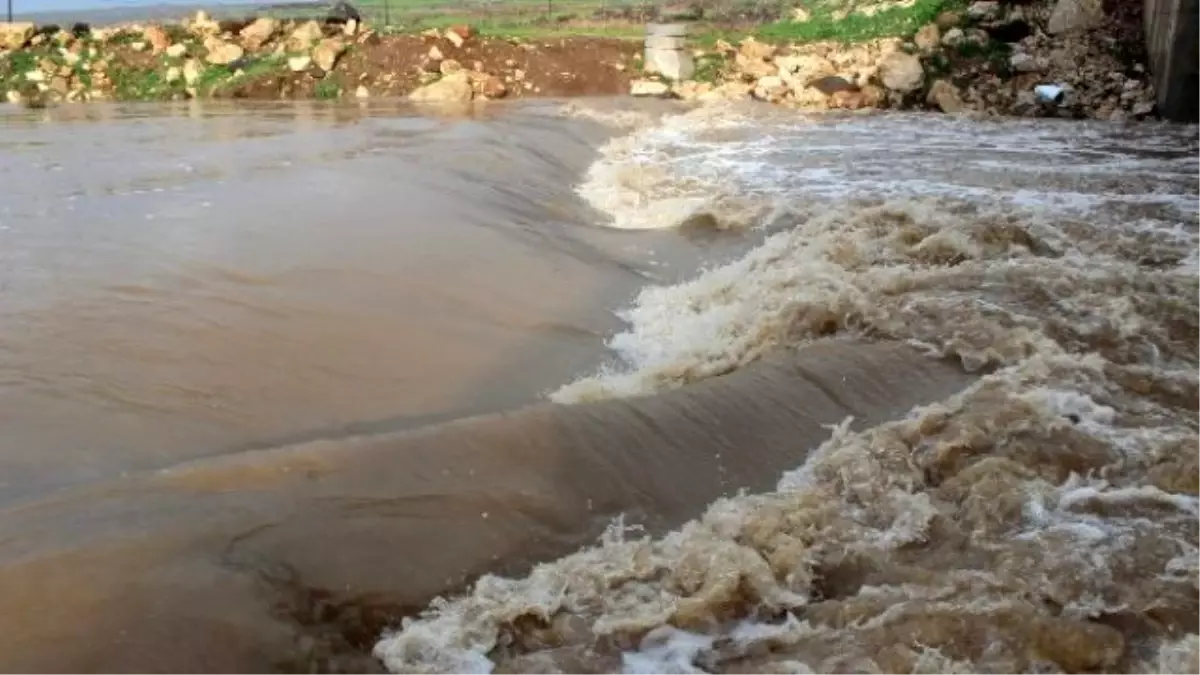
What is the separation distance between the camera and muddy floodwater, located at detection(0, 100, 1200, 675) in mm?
3090

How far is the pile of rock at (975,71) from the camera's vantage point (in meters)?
17.5

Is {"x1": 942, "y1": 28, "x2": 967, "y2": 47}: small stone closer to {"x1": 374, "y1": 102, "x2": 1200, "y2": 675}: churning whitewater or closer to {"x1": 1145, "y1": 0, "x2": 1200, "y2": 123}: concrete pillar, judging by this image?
{"x1": 1145, "y1": 0, "x2": 1200, "y2": 123}: concrete pillar

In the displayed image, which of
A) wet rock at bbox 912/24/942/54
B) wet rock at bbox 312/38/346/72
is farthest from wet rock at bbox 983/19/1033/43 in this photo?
wet rock at bbox 312/38/346/72

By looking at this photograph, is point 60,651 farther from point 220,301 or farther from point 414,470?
point 220,301

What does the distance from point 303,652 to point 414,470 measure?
3.43 feet

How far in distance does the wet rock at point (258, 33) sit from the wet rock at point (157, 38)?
1641mm

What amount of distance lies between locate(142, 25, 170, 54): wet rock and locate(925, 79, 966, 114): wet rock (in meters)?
16.6

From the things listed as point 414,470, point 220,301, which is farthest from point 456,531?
point 220,301

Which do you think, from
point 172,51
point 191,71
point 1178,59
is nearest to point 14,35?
point 172,51

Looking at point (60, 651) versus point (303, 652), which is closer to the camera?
point (60, 651)

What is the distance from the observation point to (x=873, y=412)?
4.80 meters

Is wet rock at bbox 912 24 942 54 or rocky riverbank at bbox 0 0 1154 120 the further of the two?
wet rock at bbox 912 24 942 54

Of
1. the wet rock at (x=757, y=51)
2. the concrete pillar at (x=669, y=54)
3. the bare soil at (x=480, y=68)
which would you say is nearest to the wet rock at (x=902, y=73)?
the wet rock at (x=757, y=51)

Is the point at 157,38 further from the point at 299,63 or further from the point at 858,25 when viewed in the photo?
the point at 858,25
